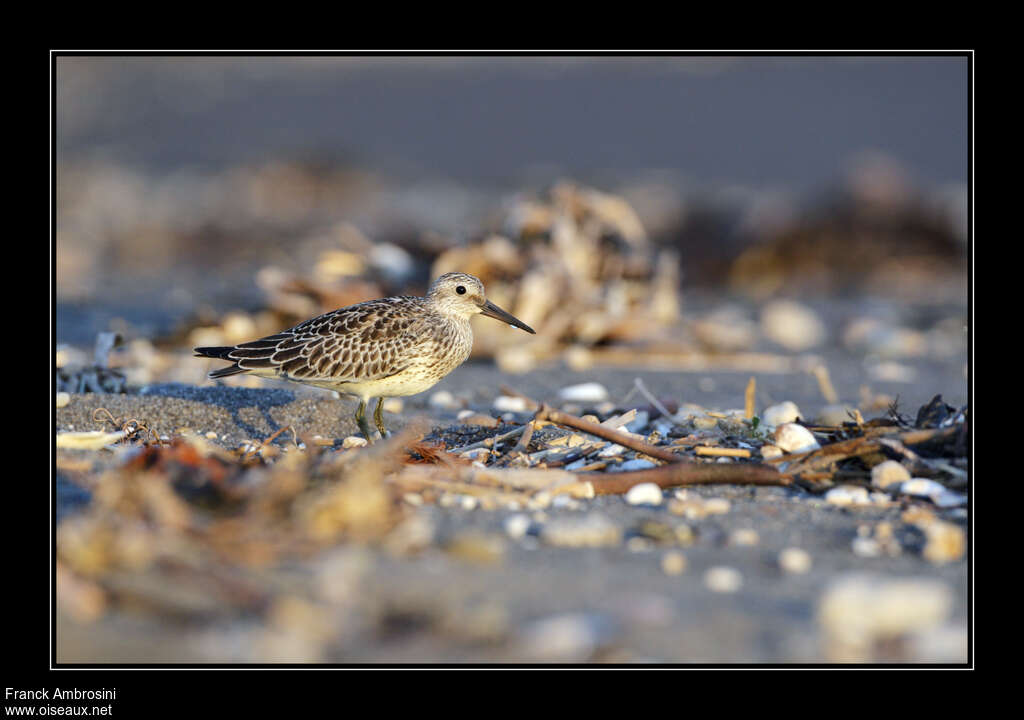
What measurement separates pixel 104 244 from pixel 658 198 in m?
8.06

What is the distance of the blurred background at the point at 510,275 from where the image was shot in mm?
2627

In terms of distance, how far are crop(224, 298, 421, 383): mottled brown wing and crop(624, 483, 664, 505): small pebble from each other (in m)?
1.71

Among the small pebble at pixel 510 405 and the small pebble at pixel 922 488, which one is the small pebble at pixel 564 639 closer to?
the small pebble at pixel 922 488

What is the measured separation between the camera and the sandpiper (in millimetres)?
4949

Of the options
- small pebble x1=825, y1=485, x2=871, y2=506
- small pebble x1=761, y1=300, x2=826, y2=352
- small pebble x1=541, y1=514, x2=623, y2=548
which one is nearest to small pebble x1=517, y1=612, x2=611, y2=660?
small pebble x1=541, y1=514, x2=623, y2=548

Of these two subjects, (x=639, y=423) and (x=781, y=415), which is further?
(x=639, y=423)

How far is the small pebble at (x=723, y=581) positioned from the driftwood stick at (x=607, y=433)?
0.99m

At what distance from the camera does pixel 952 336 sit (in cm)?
874

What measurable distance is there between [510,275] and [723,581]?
505cm

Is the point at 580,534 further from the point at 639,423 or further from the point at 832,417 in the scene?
the point at 832,417

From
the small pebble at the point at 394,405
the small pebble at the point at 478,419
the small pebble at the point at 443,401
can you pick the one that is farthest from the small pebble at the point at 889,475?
the small pebble at the point at 394,405

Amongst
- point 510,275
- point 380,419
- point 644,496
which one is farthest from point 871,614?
point 510,275

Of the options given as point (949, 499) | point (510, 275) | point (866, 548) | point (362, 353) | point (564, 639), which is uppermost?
point (510, 275)

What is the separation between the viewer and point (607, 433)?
12.8 ft
